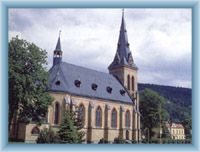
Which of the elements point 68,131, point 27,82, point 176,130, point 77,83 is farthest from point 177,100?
point 77,83

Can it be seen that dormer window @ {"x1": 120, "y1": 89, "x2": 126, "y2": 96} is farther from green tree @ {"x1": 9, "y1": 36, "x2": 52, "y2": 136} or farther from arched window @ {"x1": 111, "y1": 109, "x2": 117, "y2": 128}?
green tree @ {"x1": 9, "y1": 36, "x2": 52, "y2": 136}

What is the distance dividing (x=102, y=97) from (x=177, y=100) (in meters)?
9.64

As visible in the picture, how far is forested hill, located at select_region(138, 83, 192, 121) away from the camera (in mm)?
12209

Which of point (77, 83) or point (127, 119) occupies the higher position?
point (77, 83)

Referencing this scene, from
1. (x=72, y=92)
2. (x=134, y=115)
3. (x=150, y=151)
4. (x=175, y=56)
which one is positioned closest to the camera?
(x=150, y=151)

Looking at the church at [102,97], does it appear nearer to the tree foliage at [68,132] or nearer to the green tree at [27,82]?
the green tree at [27,82]

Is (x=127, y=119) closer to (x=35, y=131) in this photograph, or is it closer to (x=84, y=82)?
(x=84, y=82)

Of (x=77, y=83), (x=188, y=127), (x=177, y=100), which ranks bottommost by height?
(x=188, y=127)

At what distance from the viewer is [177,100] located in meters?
13.6

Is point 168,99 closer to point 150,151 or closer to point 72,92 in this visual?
point 150,151

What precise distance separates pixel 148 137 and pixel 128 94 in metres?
10.5

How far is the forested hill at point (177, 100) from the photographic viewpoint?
12.2 metres
